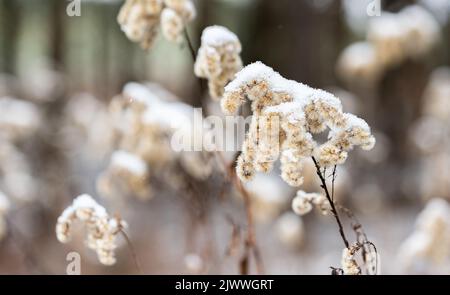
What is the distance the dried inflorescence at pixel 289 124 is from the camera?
152 centimetres

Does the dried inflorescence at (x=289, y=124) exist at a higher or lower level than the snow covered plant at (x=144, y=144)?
lower

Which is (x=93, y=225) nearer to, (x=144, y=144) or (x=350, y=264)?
(x=350, y=264)

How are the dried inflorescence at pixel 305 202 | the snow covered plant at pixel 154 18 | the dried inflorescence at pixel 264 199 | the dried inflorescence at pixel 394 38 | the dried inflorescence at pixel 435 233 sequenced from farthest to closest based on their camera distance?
the dried inflorescence at pixel 394 38
the dried inflorescence at pixel 264 199
the dried inflorescence at pixel 435 233
the snow covered plant at pixel 154 18
the dried inflorescence at pixel 305 202

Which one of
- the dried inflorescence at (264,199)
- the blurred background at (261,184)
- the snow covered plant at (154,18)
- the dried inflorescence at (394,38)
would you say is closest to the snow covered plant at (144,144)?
the blurred background at (261,184)

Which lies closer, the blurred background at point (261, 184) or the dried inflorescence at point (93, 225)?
the dried inflorescence at point (93, 225)

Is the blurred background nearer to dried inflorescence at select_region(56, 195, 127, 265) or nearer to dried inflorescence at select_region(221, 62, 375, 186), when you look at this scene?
dried inflorescence at select_region(56, 195, 127, 265)

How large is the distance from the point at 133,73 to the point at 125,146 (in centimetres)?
1639

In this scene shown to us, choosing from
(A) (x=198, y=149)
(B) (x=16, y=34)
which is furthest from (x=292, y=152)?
(B) (x=16, y=34)

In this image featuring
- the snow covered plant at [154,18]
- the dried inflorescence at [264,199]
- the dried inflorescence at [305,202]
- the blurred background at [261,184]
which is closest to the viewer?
the dried inflorescence at [305,202]

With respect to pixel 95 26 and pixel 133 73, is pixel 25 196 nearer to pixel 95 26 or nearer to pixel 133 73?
pixel 133 73

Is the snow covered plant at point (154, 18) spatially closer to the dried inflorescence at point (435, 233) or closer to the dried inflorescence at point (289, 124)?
the dried inflorescence at point (289, 124)

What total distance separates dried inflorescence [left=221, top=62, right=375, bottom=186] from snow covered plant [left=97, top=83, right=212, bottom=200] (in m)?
0.89

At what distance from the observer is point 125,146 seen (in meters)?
2.79

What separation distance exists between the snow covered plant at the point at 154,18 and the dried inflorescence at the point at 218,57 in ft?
0.67
